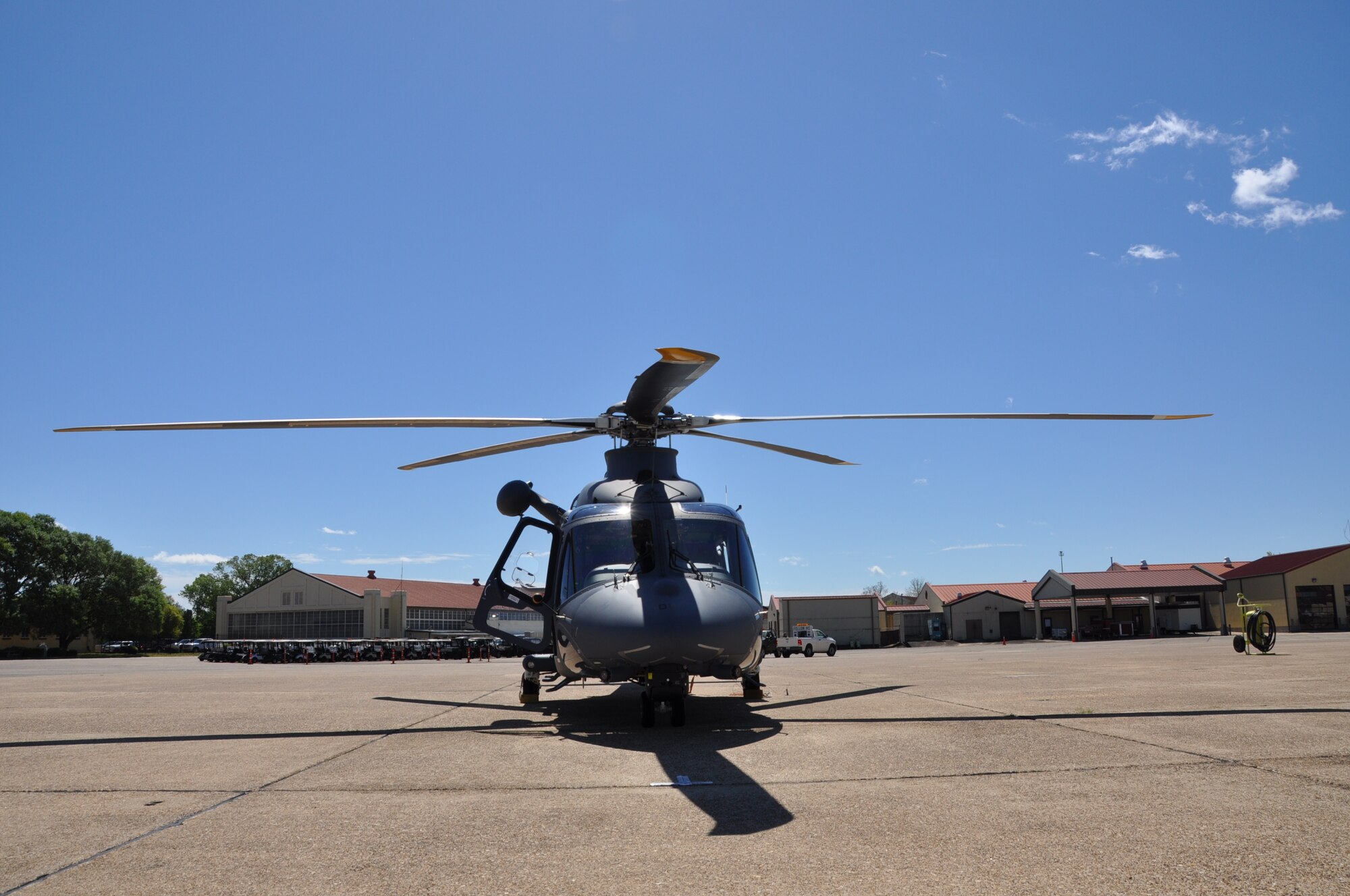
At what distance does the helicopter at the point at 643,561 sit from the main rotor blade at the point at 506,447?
21 mm

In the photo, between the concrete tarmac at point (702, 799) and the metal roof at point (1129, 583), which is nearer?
the concrete tarmac at point (702, 799)

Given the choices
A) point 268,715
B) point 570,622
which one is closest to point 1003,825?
point 570,622

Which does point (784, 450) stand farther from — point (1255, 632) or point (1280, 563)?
point (1280, 563)

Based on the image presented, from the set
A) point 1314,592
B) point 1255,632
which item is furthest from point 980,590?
point 1255,632

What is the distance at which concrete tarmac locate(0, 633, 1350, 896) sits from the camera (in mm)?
4418

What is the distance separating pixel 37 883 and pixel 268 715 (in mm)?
9179

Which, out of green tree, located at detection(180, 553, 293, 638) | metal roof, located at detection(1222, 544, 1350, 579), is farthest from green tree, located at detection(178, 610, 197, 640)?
metal roof, located at detection(1222, 544, 1350, 579)

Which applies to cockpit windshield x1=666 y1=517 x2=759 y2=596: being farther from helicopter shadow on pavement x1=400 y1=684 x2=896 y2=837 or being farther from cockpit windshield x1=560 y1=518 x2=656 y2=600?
helicopter shadow on pavement x1=400 y1=684 x2=896 y2=837

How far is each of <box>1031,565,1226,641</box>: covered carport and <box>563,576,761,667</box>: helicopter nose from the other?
191 feet

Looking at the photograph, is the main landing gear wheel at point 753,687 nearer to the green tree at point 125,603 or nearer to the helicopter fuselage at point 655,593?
the helicopter fuselage at point 655,593

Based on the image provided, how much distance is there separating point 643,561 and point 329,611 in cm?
6824

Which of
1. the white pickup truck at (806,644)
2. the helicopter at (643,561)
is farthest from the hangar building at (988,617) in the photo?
the helicopter at (643,561)

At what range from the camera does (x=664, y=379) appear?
29.5ft

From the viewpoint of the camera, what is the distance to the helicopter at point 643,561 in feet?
30.9
